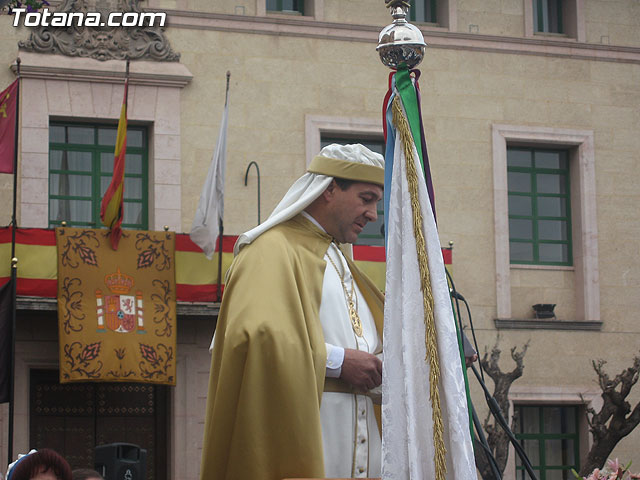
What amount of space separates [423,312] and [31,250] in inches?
414

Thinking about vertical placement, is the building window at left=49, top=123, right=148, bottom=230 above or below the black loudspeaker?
above

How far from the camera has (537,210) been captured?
710 inches

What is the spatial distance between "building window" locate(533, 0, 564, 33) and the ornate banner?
258 inches

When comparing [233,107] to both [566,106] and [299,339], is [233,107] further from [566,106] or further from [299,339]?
[299,339]

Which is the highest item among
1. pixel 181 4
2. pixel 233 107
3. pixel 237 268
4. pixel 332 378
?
pixel 181 4

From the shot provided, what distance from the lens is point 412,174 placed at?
4.92 m

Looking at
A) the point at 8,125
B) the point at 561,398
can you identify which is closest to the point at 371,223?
the point at 561,398

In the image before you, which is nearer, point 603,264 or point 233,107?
point 233,107

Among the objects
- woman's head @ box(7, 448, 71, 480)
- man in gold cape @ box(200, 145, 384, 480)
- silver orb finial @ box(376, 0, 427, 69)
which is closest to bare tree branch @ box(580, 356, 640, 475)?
man in gold cape @ box(200, 145, 384, 480)

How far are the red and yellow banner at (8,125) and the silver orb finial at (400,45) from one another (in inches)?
370

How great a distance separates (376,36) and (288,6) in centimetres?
122

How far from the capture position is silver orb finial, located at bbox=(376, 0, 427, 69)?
198 inches

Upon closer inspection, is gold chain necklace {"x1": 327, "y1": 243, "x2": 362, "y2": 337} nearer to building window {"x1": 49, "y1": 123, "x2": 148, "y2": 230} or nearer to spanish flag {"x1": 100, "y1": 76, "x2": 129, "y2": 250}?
spanish flag {"x1": 100, "y1": 76, "x2": 129, "y2": 250}

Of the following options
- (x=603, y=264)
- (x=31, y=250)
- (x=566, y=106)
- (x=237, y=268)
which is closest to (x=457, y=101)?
(x=566, y=106)
